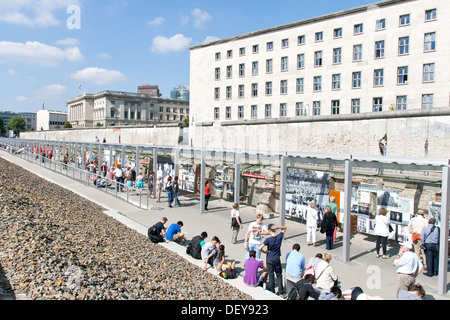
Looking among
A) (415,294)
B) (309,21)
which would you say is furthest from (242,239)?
(309,21)

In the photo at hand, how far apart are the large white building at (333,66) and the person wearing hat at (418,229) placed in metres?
13.0

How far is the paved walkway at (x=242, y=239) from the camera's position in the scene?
715 cm

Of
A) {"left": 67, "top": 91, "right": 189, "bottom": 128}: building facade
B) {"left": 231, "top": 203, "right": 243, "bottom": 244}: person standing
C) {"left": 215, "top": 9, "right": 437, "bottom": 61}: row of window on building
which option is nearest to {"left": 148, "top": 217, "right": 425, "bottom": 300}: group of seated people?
{"left": 231, "top": 203, "right": 243, "bottom": 244}: person standing

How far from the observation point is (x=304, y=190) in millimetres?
11258

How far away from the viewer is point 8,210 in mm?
11352

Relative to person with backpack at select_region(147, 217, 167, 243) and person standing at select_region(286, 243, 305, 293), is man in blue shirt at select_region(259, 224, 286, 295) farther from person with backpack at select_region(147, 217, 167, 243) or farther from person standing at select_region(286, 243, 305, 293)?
person with backpack at select_region(147, 217, 167, 243)

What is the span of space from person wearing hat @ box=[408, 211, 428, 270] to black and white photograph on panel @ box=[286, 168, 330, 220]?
272 centimetres

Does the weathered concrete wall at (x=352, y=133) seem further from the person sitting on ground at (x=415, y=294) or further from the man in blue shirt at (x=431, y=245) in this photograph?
the person sitting on ground at (x=415, y=294)

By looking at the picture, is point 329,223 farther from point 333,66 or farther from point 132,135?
point 333,66

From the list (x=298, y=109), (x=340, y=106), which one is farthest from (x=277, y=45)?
(x=340, y=106)

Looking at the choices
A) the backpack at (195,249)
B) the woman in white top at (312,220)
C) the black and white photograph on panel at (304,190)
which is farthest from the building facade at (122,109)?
the backpack at (195,249)

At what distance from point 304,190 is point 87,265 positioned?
6630mm

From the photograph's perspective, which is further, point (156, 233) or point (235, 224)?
point (156, 233)
